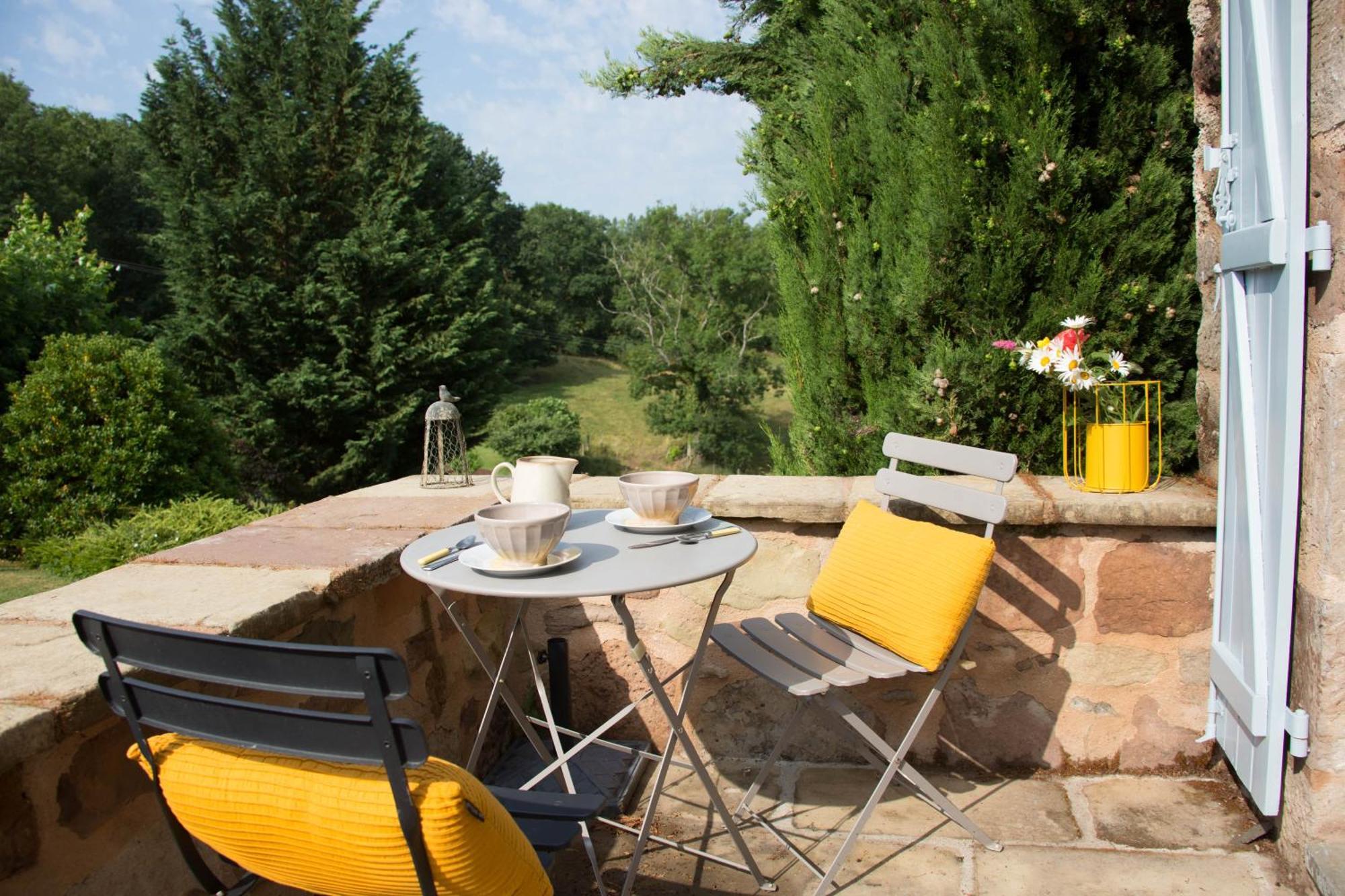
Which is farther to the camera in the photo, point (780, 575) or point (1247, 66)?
point (780, 575)

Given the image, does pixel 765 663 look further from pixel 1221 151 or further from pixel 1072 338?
pixel 1221 151

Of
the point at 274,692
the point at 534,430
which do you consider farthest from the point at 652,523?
the point at 534,430

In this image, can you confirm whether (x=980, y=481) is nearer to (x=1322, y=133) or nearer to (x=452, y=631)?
(x=1322, y=133)

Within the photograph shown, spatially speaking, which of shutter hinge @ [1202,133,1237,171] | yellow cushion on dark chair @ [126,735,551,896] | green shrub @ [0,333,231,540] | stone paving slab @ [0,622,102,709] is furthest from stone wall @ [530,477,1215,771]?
green shrub @ [0,333,231,540]

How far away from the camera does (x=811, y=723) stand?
115 inches

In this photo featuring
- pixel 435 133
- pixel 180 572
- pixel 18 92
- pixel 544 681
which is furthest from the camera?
pixel 18 92

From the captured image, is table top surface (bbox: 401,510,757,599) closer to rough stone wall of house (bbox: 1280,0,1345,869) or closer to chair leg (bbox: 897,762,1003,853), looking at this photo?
chair leg (bbox: 897,762,1003,853)

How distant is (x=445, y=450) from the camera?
3332 mm

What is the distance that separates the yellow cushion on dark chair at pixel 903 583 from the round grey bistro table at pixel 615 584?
1.40 feet

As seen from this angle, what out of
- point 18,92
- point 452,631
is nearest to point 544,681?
point 452,631

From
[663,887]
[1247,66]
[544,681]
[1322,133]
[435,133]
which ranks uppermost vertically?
[435,133]

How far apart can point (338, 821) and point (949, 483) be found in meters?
1.85

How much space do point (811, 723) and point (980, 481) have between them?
969 mm

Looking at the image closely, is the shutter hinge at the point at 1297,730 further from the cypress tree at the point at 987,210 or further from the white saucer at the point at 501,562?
the white saucer at the point at 501,562
